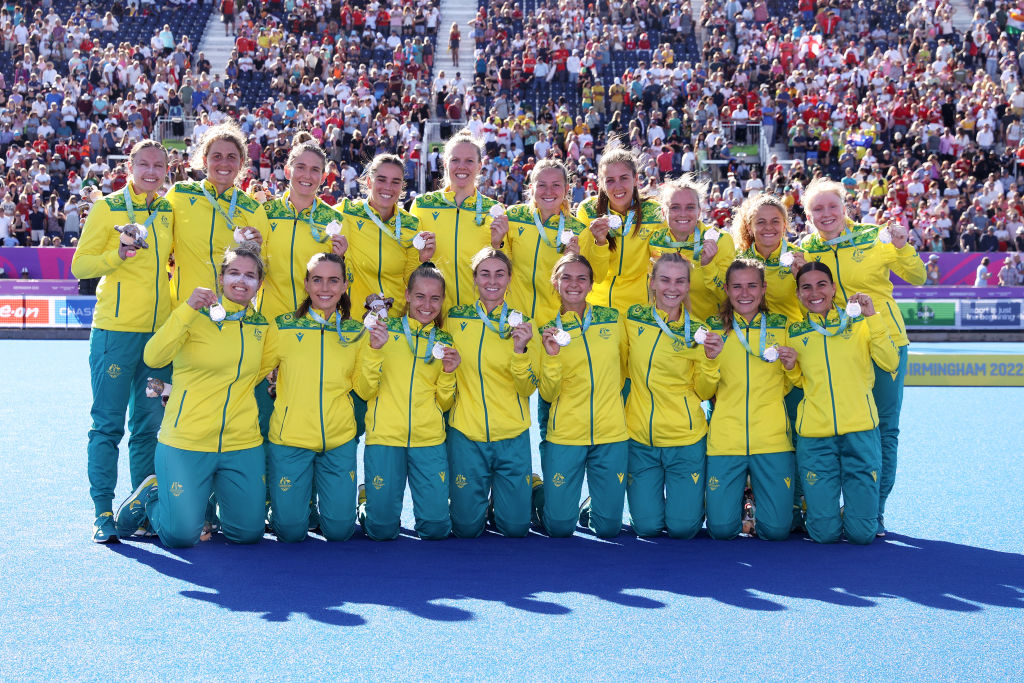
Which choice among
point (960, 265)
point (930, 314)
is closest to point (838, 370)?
point (930, 314)

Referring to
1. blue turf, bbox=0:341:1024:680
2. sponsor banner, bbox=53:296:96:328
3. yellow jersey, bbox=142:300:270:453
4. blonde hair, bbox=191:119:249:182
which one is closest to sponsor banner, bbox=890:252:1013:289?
blue turf, bbox=0:341:1024:680

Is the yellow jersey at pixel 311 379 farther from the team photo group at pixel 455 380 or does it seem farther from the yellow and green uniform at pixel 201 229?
the yellow and green uniform at pixel 201 229

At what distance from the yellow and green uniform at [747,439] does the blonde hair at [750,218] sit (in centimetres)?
63

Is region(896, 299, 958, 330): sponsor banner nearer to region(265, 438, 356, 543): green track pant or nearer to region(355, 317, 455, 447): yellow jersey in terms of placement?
region(355, 317, 455, 447): yellow jersey

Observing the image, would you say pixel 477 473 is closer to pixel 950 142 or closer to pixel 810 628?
pixel 810 628

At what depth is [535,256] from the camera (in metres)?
6.67

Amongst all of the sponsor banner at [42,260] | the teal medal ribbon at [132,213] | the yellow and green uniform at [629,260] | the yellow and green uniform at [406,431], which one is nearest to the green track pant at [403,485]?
the yellow and green uniform at [406,431]

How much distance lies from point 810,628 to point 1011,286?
1544 cm

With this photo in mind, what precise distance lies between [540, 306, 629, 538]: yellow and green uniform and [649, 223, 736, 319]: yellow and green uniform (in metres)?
0.66

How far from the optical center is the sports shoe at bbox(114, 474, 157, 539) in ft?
20.0

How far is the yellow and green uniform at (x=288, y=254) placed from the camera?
6383mm

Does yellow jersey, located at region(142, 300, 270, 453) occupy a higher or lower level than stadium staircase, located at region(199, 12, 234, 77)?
lower

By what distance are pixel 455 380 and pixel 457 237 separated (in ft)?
3.05

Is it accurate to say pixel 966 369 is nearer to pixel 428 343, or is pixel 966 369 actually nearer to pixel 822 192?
pixel 822 192
